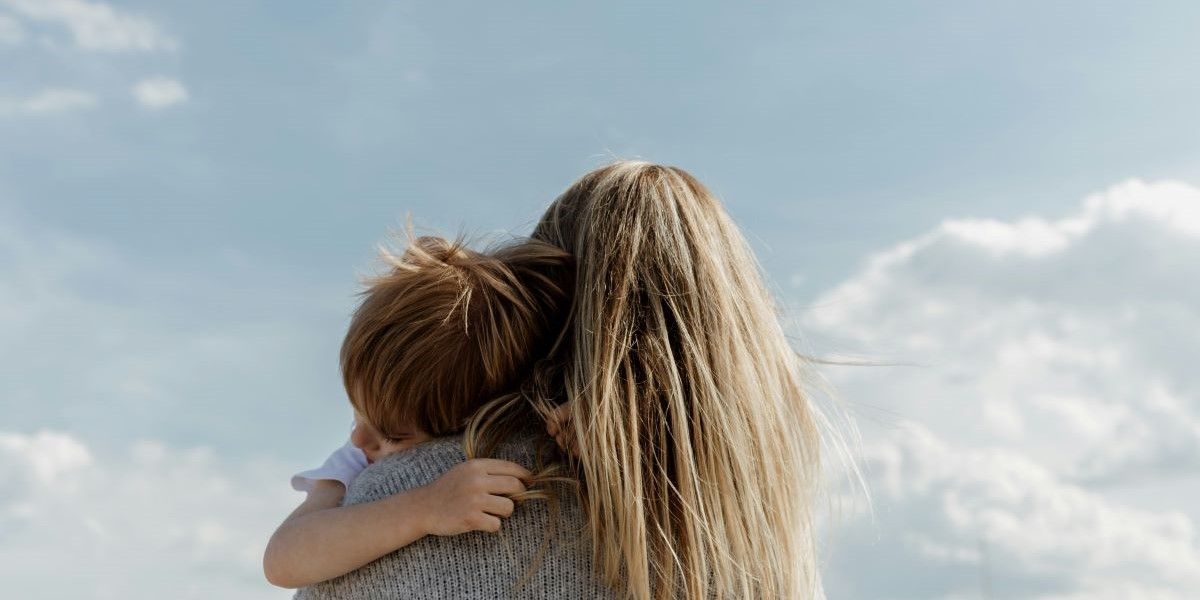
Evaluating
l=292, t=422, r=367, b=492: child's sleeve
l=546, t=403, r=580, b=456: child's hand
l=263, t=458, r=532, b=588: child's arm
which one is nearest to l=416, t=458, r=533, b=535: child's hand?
l=263, t=458, r=532, b=588: child's arm

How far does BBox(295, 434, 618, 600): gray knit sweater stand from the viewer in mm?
2408

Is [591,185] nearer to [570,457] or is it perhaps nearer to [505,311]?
[505,311]

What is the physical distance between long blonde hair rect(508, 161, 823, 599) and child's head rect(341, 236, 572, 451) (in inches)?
3.9

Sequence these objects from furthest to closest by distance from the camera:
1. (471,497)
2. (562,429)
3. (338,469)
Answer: (338,469) < (562,429) < (471,497)

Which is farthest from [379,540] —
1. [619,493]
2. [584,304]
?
[584,304]

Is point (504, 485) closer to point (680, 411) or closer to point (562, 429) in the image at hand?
point (562, 429)

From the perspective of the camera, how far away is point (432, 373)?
2.53m

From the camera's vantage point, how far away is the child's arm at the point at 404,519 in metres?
2.34

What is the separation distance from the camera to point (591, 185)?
116 inches

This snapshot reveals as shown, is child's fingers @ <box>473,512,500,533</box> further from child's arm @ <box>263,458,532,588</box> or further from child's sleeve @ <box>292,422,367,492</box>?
child's sleeve @ <box>292,422,367,492</box>

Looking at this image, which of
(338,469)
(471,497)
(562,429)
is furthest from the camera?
(338,469)

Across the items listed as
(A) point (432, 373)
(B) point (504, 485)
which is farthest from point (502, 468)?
(A) point (432, 373)

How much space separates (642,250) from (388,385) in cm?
63

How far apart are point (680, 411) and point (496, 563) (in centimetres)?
49
